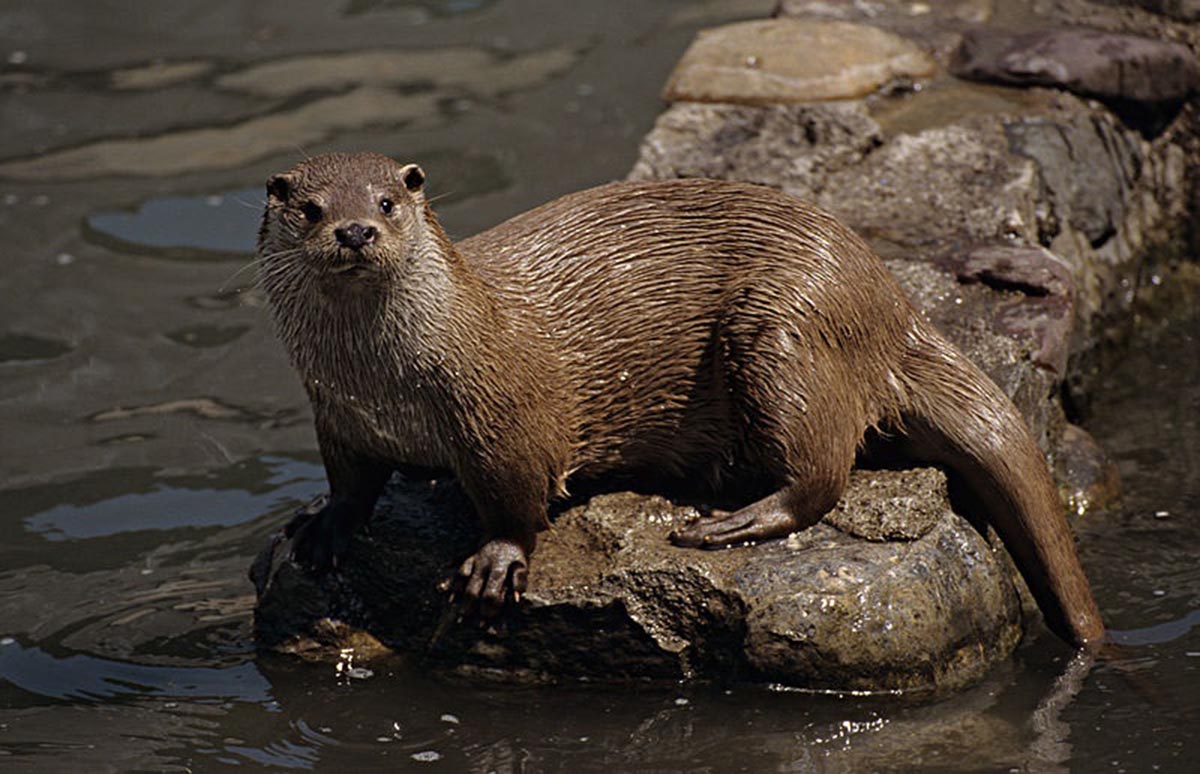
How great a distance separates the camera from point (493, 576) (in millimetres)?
3287

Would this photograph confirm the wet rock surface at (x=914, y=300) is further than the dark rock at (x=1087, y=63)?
No

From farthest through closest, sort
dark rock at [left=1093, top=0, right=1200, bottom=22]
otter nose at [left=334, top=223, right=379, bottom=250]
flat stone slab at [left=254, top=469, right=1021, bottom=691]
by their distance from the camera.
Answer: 1. dark rock at [left=1093, top=0, right=1200, bottom=22]
2. flat stone slab at [left=254, top=469, right=1021, bottom=691]
3. otter nose at [left=334, top=223, right=379, bottom=250]

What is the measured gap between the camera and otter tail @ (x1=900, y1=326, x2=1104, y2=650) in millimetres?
3385

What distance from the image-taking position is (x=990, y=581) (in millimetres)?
3389

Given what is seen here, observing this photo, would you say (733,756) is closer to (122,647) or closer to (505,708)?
(505,708)

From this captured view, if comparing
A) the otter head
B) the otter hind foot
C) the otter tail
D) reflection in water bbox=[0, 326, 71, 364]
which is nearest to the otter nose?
the otter head

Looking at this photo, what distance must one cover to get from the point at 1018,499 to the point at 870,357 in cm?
40

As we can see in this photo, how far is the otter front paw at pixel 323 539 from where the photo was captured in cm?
345

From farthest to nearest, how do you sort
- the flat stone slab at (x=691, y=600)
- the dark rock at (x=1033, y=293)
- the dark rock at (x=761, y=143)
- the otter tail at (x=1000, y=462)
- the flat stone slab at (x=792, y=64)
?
the flat stone slab at (x=792, y=64)
the dark rock at (x=761, y=143)
the dark rock at (x=1033, y=293)
the otter tail at (x=1000, y=462)
the flat stone slab at (x=691, y=600)

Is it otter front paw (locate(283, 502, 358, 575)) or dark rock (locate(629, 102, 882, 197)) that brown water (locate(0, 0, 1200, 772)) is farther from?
dark rock (locate(629, 102, 882, 197))

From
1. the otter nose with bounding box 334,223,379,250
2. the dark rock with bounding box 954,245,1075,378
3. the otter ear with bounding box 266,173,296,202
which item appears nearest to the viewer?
the otter nose with bounding box 334,223,379,250

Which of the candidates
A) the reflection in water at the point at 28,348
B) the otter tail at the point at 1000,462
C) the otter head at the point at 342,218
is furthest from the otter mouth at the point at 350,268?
the reflection in water at the point at 28,348

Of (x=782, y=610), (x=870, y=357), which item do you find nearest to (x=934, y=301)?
(x=870, y=357)

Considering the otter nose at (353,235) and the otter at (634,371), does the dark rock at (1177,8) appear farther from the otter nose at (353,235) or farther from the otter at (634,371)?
the otter nose at (353,235)
